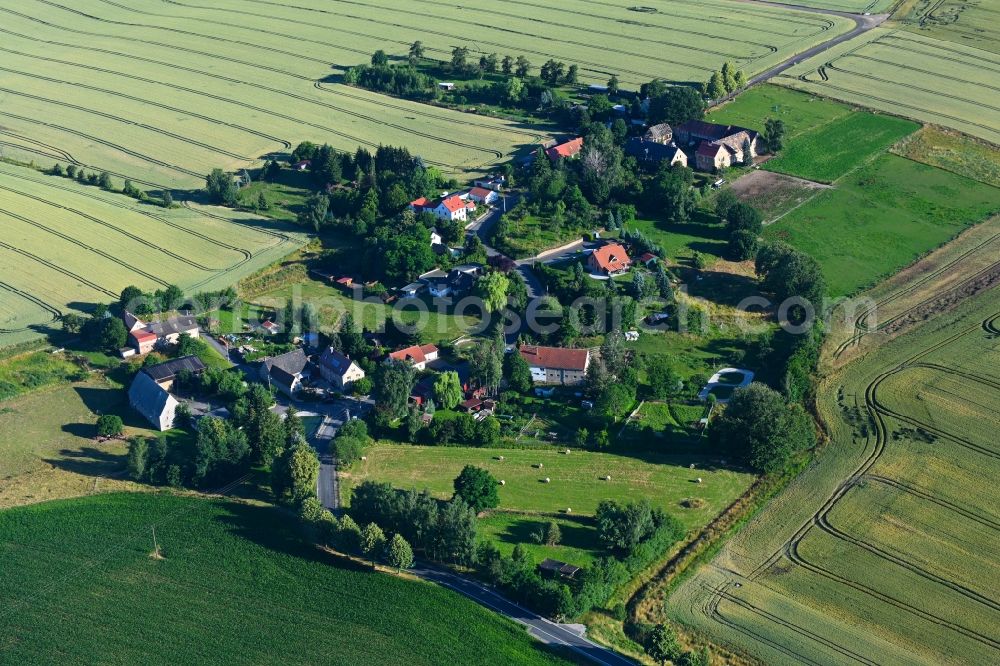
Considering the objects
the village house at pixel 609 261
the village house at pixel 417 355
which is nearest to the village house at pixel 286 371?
the village house at pixel 417 355

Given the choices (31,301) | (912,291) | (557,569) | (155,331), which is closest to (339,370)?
(155,331)

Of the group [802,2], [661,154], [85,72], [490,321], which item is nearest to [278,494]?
[490,321]

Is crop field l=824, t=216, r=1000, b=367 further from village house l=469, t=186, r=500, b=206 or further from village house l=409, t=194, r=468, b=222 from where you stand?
village house l=469, t=186, r=500, b=206

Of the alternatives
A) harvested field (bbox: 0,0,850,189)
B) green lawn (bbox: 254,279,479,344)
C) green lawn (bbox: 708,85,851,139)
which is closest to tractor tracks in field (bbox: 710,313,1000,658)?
green lawn (bbox: 254,279,479,344)

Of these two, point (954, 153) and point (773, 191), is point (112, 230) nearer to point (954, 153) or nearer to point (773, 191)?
point (773, 191)

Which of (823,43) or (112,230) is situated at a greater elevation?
(823,43)

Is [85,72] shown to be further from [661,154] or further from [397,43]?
[661,154]

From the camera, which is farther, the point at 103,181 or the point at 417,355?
the point at 103,181
